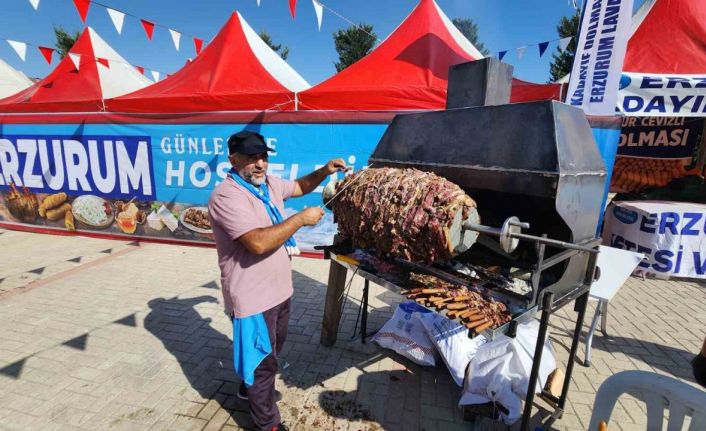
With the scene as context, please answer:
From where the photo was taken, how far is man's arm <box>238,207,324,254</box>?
7.88 feet

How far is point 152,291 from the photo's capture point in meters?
5.61

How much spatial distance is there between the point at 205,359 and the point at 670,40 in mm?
10203

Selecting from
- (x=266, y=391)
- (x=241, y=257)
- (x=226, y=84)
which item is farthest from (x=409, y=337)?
(x=226, y=84)

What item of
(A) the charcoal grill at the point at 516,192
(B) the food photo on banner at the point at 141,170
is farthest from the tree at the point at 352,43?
(A) the charcoal grill at the point at 516,192

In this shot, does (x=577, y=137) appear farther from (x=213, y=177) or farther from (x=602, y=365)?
(x=213, y=177)

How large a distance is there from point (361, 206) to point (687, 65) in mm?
7964

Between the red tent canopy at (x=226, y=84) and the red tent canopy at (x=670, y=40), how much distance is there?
7.22 meters

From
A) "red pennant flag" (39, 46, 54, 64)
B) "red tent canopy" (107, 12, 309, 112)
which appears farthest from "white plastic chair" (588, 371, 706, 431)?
"red pennant flag" (39, 46, 54, 64)

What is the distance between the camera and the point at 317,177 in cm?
348

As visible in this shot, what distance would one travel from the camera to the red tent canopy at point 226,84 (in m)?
7.12

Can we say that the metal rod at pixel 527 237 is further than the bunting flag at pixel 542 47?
No

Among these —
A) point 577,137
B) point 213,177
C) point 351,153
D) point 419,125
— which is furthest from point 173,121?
point 577,137

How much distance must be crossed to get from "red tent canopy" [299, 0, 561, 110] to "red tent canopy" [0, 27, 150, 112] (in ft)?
18.0

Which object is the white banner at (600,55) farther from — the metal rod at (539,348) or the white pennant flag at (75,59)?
the white pennant flag at (75,59)
